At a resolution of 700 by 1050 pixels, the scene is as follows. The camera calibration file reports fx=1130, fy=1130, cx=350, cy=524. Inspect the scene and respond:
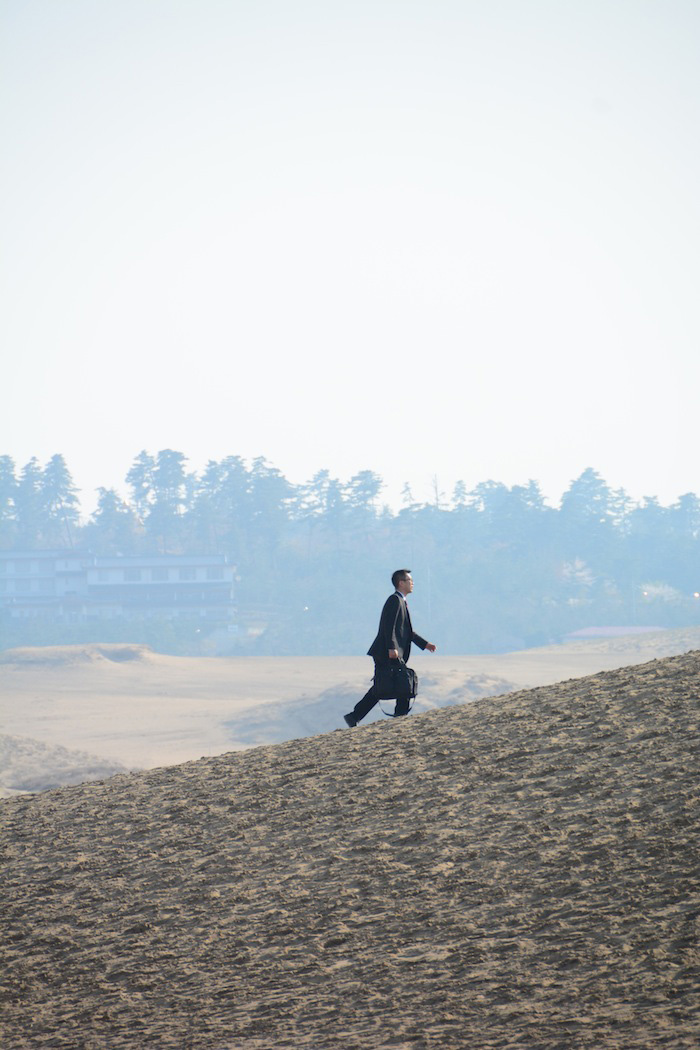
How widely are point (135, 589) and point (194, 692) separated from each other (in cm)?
3410

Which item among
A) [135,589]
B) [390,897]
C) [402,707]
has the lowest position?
[390,897]

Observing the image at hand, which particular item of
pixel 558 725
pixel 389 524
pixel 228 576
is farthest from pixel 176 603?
pixel 558 725

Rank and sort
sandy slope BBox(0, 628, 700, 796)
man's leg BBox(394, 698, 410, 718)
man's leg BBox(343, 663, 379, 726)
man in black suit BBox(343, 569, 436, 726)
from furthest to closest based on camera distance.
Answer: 1. sandy slope BBox(0, 628, 700, 796)
2. man's leg BBox(394, 698, 410, 718)
3. man's leg BBox(343, 663, 379, 726)
4. man in black suit BBox(343, 569, 436, 726)

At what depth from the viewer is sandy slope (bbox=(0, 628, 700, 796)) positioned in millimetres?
43219

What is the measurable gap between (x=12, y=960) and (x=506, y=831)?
122 inches

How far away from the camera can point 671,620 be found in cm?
8888

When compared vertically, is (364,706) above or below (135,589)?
below

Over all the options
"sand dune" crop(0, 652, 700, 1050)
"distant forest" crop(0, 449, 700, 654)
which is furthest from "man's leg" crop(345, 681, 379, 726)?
"distant forest" crop(0, 449, 700, 654)

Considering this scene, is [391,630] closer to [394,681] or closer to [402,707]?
[394,681]

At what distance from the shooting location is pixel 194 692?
2421 inches

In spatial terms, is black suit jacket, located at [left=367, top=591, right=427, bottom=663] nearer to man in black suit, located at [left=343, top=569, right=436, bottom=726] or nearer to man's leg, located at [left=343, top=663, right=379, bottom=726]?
man in black suit, located at [left=343, top=569, right=436, bottom=726]

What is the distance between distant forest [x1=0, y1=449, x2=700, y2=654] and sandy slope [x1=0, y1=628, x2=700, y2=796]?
1350 cm

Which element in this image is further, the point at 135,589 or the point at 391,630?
the point at 135,589

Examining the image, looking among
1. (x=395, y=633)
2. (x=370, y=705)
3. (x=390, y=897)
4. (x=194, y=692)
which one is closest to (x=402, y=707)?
(x=370, y=705)
